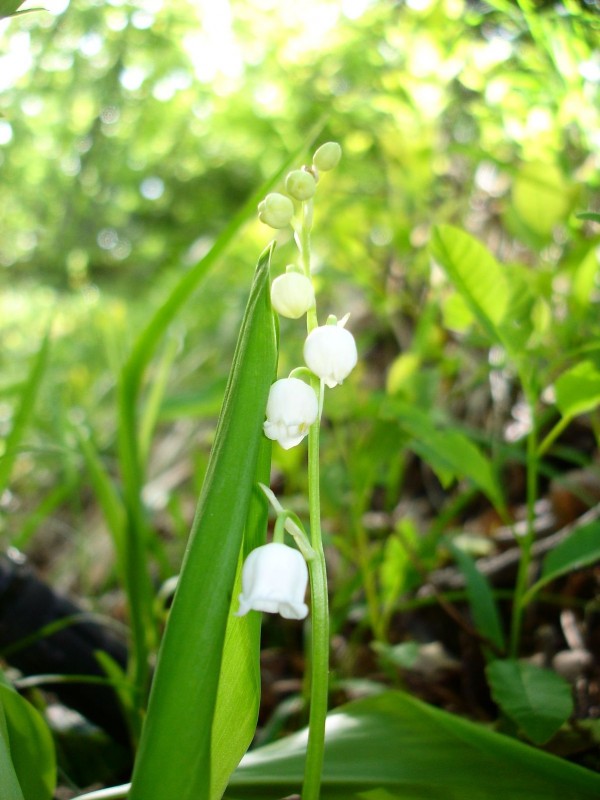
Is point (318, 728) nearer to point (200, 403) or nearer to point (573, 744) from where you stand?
point (573, 744)

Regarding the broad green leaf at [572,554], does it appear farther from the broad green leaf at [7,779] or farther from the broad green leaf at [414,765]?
the broad green leaf at [7,779]

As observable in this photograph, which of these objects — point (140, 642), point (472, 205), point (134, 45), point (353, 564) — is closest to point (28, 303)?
point (134, 45)

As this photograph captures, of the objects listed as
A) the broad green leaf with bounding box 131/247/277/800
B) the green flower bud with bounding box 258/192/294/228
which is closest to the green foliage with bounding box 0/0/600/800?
the broad green leaf with bounding box 131/247/277/800

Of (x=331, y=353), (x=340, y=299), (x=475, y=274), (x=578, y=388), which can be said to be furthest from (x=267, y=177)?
(x=331, y=353)

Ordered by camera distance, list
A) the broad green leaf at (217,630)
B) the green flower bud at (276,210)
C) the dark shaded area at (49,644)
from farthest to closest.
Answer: the dark shaded area at (49,644) → the green flower bud at (276,210) → the broad green leaf at (217,630)

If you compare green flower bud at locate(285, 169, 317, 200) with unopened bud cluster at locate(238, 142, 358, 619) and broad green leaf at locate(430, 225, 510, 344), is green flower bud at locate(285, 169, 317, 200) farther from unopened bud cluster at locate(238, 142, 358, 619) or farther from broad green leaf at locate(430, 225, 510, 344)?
broad green leaf at locate(430, 225, 510, 344)

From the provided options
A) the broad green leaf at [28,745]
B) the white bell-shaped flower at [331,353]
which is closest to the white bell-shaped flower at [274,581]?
the white bell-shaped flower at [331,353]
